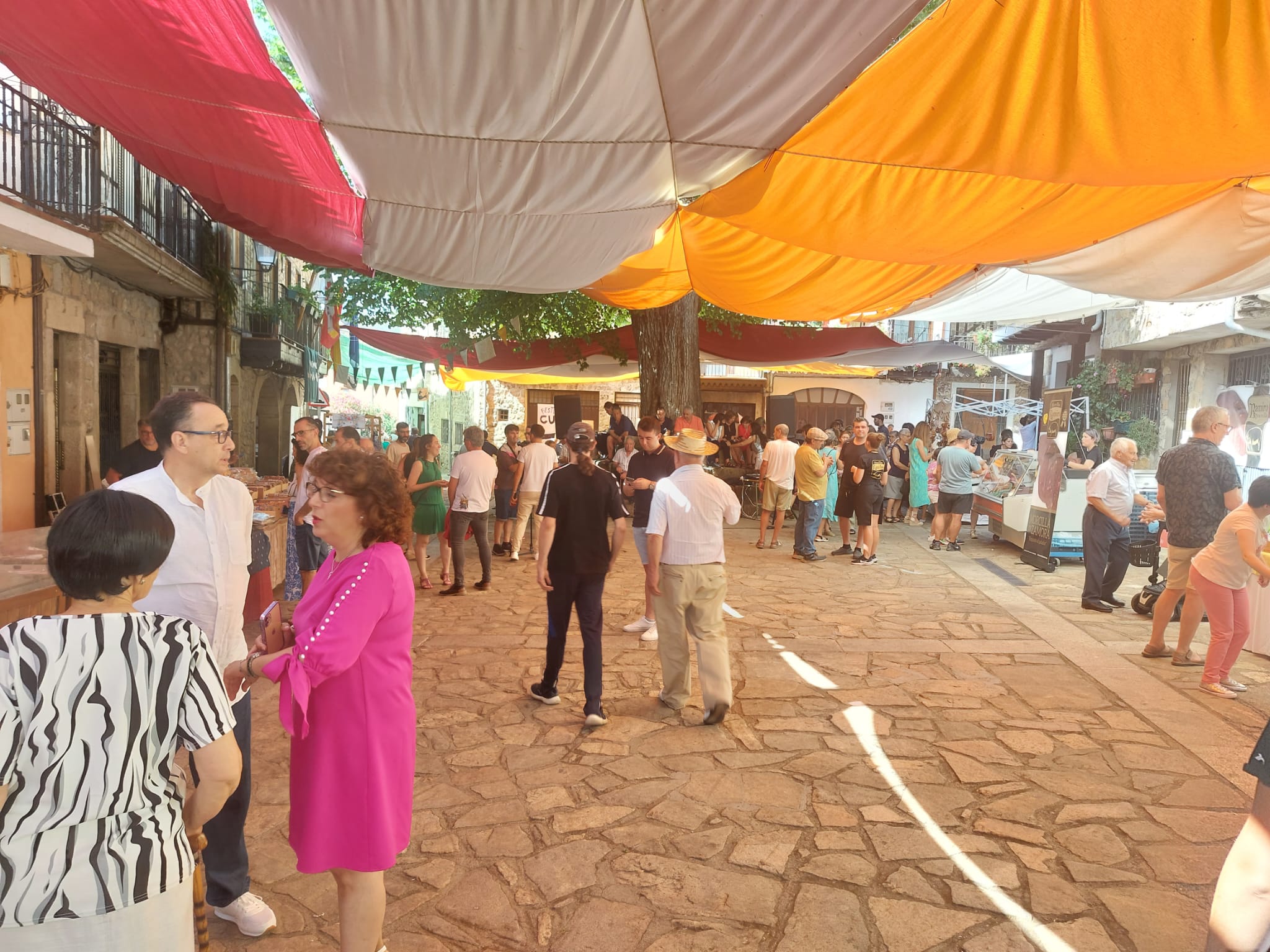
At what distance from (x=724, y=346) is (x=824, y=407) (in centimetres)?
1507

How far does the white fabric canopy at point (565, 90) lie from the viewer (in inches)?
100

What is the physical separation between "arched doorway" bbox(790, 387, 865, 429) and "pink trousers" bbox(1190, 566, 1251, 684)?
74.5 feet

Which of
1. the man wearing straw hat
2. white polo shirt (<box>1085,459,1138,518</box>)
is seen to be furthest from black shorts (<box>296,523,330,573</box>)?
white polo shirt (<box>1085,459,1138,518</box>)

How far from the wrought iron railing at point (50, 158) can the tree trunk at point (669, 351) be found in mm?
6816

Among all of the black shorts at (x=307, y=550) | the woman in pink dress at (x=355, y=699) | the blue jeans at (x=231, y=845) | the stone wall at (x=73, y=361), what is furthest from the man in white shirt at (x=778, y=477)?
the woman in pink dress at (x=355, y=699)

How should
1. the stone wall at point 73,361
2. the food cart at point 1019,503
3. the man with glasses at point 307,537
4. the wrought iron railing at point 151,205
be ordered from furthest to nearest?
the food cart at point 1019,503 → the wrought iron railing at point 151,205 → the stone wall at point 73,361 → the man with glasses at point 307,537

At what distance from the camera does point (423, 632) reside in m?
7.16

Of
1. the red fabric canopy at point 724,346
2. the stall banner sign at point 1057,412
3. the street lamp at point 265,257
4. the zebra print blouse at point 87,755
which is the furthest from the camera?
the street lamp at point 265,257

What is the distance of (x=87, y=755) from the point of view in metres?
1.62

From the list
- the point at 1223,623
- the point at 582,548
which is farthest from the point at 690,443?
the point at 1223,623

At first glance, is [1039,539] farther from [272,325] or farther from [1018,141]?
[272,325]

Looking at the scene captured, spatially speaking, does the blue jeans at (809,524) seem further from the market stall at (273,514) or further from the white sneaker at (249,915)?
the white sneaker at (249,915)

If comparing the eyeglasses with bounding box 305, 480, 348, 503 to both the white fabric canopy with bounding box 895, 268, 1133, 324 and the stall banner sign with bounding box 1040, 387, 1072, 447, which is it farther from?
the stall banner sign with bounding box 1040, 387, 1072, 447

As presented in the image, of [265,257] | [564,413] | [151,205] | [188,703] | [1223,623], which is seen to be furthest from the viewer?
[564,413]
